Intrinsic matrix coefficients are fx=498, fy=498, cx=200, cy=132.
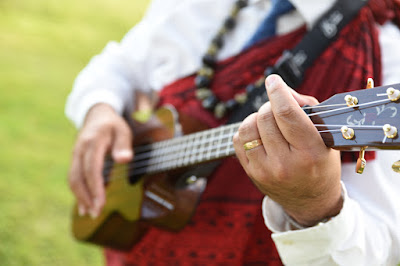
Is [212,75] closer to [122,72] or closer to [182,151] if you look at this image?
[182,151]

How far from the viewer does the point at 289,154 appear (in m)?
0.68

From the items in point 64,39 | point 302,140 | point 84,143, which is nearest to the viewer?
point 302,140

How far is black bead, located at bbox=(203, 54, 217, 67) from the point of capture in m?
1.14

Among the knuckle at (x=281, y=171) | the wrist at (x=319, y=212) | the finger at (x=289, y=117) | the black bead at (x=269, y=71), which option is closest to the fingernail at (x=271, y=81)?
the finger at (x=289, y=117)

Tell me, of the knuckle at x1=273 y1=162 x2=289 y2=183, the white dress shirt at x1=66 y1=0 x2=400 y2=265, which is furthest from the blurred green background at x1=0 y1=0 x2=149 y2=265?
the knuckle at x1=273 y1=162 x2=289 y2=183

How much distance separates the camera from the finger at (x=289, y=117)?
2.08 ft

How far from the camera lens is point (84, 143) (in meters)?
1.23

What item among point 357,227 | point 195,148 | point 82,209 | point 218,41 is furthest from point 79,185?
point 357,227

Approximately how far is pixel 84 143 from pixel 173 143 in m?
0.26

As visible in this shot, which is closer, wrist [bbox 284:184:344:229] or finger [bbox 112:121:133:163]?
wrist [bbox 284:184:344:229]

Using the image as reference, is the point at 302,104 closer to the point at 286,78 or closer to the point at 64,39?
the point at 286,78

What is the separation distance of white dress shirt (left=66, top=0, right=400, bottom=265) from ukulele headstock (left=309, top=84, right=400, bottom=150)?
16 centimetres

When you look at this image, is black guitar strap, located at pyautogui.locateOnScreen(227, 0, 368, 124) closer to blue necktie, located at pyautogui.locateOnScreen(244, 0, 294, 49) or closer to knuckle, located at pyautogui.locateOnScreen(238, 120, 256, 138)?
blue necktie, located at pyautogui.locateOnScreen(244, 0, 294, 49)

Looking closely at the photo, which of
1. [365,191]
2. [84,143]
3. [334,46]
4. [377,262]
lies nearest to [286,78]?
[334,46]
